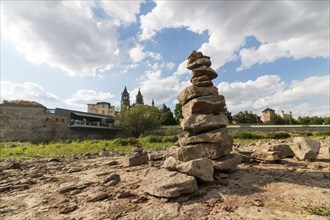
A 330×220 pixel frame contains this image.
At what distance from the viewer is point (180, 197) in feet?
18.5

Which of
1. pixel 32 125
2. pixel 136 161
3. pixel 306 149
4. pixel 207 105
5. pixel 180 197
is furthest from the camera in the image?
pixel 32 125

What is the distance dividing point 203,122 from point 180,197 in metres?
3.12

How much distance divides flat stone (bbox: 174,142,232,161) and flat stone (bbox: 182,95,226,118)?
1276mm

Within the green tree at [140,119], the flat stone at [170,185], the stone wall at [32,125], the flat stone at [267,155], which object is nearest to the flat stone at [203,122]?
the flat stone at [170,185]

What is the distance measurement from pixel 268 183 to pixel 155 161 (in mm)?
5007

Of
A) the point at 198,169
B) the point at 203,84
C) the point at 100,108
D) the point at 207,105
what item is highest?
the point at 100,108

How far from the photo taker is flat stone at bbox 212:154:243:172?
723 centimetres

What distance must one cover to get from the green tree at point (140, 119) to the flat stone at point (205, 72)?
36.4m

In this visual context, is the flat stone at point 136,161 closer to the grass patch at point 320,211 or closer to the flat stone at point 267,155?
the flat stone at point 267,155

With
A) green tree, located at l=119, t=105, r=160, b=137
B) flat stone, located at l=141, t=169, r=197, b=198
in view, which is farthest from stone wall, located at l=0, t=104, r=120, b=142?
flat stone, located at l=141, t=169, r=197, b=198

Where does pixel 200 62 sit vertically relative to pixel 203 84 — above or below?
above

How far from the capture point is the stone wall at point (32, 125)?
38906 millimetres

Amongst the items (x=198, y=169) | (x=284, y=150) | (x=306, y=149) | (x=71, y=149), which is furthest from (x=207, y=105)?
(x=71, y=149)

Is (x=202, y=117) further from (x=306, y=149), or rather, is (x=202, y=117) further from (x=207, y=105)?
(x=306, y=149)
